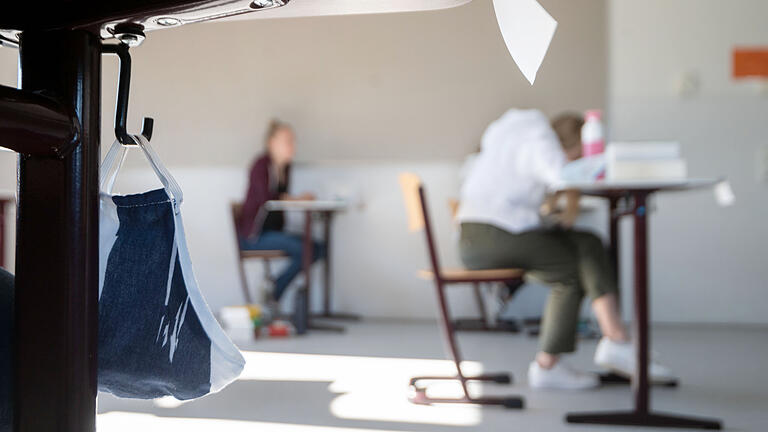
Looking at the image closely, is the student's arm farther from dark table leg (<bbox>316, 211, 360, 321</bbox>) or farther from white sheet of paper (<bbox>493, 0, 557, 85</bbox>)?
white sheet of paper (<bbox>493, 0, 557, 85</bbox>)

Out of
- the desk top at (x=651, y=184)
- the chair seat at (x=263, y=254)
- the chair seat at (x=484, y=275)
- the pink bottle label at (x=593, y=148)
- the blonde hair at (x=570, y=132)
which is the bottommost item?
the chair seat at (x=263, y=254)

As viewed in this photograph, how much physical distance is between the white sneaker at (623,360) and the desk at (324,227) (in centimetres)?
180

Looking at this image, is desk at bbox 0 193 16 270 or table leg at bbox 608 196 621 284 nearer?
table leg at bbox 608 196 621 284

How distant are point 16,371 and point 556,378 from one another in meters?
2.35

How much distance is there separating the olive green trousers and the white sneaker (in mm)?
197

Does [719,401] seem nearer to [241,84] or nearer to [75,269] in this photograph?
[75,269]

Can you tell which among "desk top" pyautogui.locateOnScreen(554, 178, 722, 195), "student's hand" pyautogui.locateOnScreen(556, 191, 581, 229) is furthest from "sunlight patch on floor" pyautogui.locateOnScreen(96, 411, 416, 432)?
"student's hand" pyautogui.locateOnScreen(556, 191, 581, 229)

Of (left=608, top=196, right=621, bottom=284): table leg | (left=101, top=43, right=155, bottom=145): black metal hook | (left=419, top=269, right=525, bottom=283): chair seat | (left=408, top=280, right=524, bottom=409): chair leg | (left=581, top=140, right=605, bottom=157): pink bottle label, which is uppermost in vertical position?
(left=581, top=140, right=605, bottom=157): pink bottle label

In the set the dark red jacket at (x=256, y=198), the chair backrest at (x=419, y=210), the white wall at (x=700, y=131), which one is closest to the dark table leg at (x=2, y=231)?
the dark red jacket at (x=256, y=198)

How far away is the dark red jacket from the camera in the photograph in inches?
175

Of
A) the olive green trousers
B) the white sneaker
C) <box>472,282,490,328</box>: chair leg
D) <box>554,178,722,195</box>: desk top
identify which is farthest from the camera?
<box>472,282,490,328</box>: chair leg

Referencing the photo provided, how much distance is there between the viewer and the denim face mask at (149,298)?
477mm

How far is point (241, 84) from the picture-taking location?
16.7 ft

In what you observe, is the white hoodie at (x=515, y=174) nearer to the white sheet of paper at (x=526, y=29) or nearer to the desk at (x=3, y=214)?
the white sheet of paper at (x=526, y=29)
